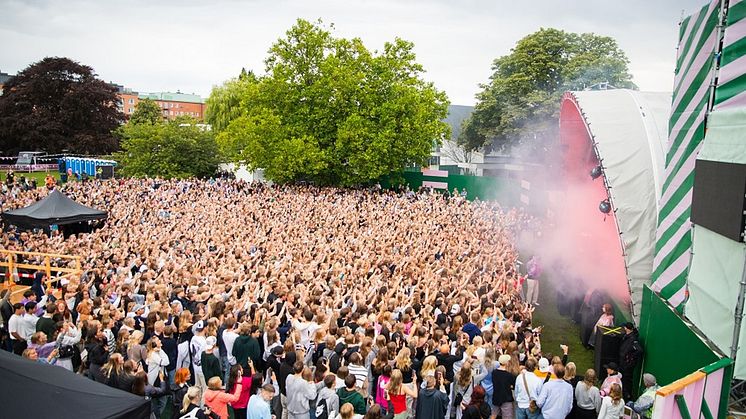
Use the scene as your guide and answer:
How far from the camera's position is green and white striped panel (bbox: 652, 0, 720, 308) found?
7129mm

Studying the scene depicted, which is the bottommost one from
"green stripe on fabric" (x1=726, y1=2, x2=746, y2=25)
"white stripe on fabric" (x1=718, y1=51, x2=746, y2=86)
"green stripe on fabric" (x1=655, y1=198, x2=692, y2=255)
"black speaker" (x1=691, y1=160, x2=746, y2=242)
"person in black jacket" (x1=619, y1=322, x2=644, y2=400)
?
"person in black jacket" (x1=619, y1=322, x2=644, y2=400)

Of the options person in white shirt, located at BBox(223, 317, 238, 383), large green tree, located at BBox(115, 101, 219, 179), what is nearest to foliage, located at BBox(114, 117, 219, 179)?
large green tree, located at BBox(115, 101, 219, 179)

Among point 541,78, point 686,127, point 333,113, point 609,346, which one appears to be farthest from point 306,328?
point 541,78

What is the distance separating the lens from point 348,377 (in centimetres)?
579

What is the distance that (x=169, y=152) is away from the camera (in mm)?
32844

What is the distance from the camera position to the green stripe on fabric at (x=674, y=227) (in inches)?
299

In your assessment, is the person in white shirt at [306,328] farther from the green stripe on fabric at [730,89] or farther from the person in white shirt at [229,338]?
the green stripe on fabric at [730,89]

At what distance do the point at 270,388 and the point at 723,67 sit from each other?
247 inches

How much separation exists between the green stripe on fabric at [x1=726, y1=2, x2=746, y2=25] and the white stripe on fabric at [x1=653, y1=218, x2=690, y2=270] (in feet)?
8.95

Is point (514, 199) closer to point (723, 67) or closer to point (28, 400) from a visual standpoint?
point (723, 67)

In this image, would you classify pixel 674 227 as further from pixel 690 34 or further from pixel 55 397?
pixel 55 397

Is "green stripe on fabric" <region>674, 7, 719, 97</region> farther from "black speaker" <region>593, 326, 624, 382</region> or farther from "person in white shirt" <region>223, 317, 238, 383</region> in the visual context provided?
"person in white shirt" <region>223, 317, 238, 383</region>

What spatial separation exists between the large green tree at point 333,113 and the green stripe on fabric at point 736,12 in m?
21.0

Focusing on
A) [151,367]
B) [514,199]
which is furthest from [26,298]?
[514,199]
